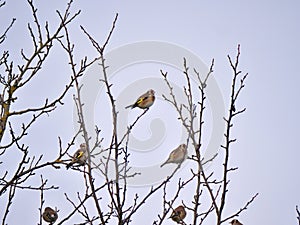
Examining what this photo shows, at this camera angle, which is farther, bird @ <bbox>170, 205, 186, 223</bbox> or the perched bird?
the perched bird

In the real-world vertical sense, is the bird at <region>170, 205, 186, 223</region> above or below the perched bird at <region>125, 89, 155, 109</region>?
below

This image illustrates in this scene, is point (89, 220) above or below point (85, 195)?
below

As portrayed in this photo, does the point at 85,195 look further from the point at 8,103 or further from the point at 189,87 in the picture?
the point at 189,87

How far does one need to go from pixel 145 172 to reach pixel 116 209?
1.57 metres

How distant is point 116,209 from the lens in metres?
3.04

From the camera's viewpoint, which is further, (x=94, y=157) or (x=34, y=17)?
(x=34, y=17)

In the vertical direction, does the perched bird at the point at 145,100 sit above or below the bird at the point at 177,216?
above

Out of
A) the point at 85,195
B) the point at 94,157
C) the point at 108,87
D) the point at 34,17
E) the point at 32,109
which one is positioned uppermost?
the point at 34,17

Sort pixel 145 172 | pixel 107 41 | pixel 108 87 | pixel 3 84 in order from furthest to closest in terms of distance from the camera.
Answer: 1. pixel 145 172
2. pixel 3 84
3. pixel 107 41
4. pixel 108 87

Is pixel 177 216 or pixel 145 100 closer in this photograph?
pixel 177 216

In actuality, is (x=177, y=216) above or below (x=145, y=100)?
below

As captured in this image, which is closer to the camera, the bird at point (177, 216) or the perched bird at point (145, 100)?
the bird at point (177, 216)

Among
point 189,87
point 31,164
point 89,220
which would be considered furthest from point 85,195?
point 189,87

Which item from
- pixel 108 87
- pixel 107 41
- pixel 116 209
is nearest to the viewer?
pixel 116 209
